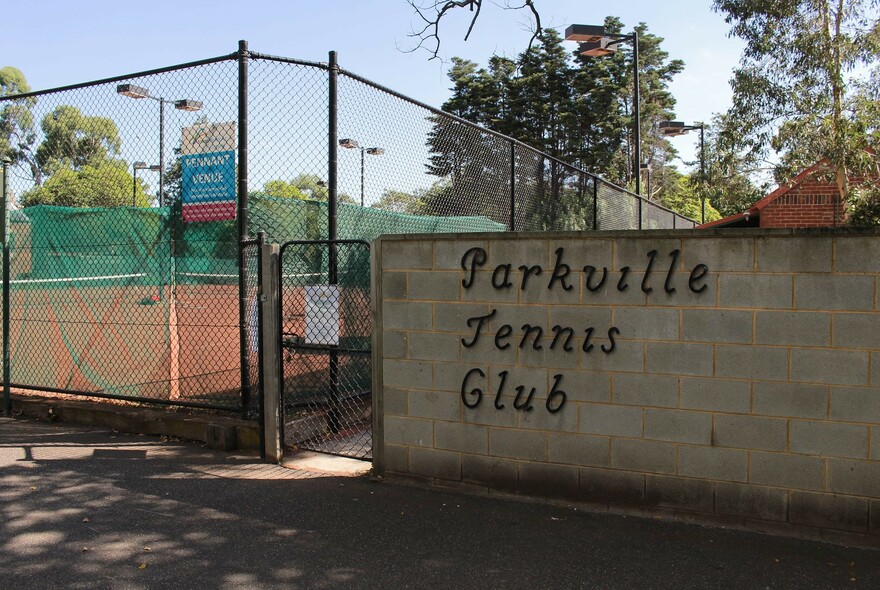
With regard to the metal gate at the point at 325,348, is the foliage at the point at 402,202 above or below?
above

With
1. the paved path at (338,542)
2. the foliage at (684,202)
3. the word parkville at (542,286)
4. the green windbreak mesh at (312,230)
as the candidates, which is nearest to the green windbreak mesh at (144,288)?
the green windbreak mesh at (312,230)

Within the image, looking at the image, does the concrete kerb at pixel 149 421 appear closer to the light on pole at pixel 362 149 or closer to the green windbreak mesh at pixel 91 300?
the green windbreak mesh at pixel 91 300

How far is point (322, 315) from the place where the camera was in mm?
5820

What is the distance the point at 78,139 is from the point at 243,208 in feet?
15.1

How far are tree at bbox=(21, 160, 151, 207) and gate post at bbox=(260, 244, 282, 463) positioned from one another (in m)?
3.39

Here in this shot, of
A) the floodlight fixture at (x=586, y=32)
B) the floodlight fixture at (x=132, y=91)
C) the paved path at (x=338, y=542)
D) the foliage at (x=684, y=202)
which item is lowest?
the paved path at (x=338, y=542)

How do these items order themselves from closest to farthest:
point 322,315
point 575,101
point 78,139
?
1. point 322,315
2. point 78,139
3. point 575,101

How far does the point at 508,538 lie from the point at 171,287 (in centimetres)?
422

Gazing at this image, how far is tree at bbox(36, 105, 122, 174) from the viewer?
815 centimetres

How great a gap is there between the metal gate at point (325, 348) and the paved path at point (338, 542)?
764 mm

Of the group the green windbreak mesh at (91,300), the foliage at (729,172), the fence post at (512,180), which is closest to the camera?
the green windbreak mesh at (91,300)

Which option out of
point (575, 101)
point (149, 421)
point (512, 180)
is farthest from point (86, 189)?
point (575, 101)

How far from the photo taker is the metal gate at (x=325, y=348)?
19.2 feet

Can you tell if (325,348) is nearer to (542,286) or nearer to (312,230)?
(312,230)
